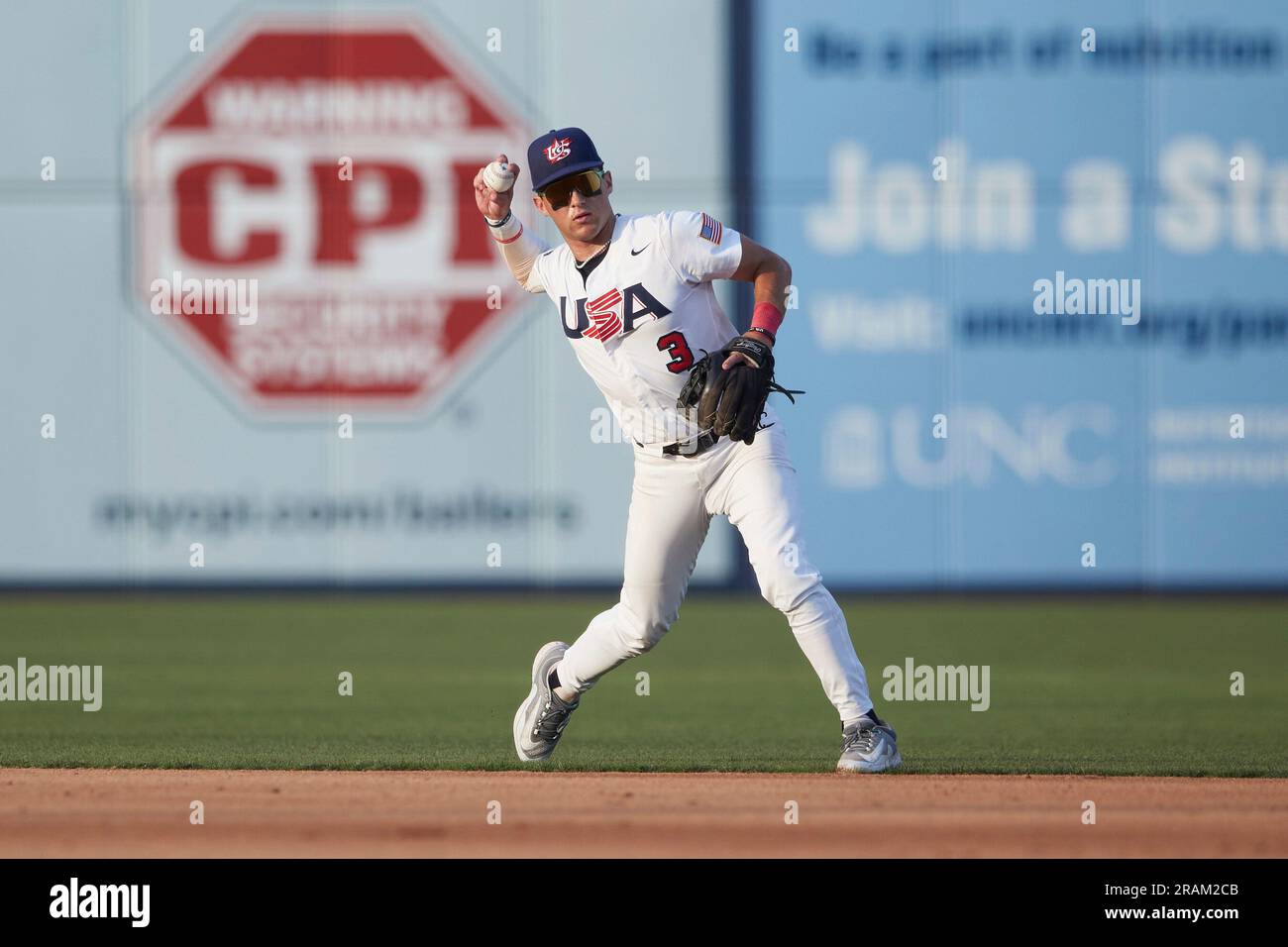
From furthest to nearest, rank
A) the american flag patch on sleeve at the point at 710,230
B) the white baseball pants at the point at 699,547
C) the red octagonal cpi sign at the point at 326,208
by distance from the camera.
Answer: the red octagonal cpi sign at the point at 326,208, the american flag patch on sleeve at the point at 710,230, the white baseball pants at the point at 699,547

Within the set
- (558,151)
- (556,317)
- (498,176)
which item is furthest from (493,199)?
(556,317)

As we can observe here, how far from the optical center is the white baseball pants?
583cm

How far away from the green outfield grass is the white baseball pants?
0.50 m

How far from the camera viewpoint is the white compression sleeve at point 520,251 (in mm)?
6332

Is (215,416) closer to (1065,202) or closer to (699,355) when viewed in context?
(1065,202)

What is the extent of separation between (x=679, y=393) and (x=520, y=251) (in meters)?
0.87

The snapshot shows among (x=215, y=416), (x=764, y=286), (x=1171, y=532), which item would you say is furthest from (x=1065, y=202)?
→ (x=764, y=286)

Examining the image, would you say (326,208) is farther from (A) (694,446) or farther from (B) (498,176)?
(A) (694,446)

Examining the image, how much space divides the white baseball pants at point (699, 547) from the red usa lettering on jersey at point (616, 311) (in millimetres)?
467

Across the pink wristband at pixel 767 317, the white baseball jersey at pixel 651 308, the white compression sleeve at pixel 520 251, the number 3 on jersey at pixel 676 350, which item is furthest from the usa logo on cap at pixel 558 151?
the pink wristband at pixel 767 317

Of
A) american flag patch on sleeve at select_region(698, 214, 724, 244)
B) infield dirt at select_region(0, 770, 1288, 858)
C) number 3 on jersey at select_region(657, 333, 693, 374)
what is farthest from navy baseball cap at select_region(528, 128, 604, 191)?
infield dirt at select_region(0, 770, 1288, 858)

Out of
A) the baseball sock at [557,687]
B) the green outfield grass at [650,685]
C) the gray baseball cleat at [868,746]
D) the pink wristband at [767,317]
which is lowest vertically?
the green outfield grass at [650,685]

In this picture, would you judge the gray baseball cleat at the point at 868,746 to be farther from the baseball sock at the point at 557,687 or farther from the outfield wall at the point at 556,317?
the outfield wall at the point at 556,317

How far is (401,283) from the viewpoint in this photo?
15.2 m
